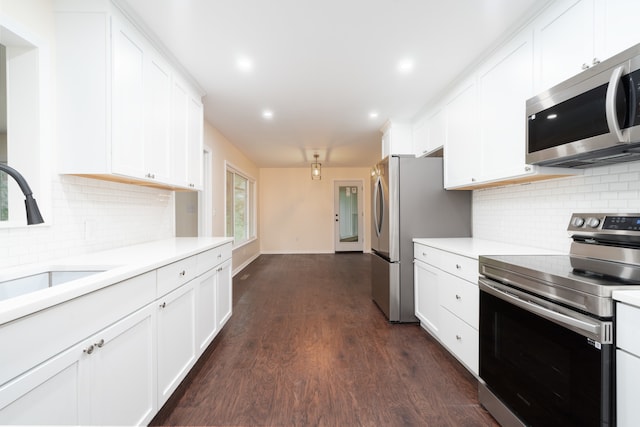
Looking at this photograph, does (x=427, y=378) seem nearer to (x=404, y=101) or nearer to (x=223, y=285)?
(x=223, y=285)

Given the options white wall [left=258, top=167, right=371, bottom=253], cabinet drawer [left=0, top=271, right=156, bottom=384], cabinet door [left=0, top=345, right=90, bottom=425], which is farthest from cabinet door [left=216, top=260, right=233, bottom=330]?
white wall [left=258, top=167, right=371, bottom=253]

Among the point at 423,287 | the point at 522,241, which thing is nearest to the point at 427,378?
the point at 423,287

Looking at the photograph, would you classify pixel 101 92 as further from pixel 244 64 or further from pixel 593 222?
pixel 593 222

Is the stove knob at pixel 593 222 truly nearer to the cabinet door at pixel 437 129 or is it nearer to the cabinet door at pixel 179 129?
the cabinet door at pixel 437 129

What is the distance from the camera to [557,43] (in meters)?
1.59

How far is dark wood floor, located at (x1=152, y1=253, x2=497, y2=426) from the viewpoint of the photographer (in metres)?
1.57

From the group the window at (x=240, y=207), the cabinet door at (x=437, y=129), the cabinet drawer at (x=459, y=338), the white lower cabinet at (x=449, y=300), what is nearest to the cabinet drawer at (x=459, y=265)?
the white lower cabinet at (x=449, y=300)

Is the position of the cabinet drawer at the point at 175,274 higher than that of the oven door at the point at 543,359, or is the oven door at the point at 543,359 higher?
the cabinet drawer at the point at 175,274

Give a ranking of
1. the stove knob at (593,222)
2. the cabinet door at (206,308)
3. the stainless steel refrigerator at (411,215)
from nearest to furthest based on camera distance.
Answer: the stove knob at (593,222), the cabinet door at (206,308), the stainless steel refrigerator at (411,215)

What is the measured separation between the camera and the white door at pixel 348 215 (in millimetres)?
7828

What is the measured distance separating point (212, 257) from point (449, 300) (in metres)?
1.89

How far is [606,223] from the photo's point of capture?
135cm

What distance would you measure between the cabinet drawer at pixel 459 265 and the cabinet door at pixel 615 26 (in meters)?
1.24

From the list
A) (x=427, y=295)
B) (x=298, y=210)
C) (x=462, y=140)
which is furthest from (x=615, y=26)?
(x=298, y=210)
